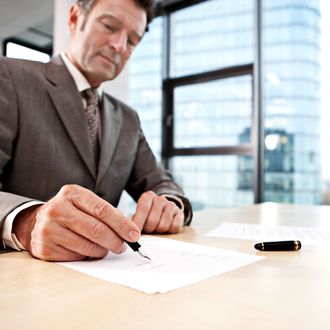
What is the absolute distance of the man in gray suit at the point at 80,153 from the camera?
0.47 metres

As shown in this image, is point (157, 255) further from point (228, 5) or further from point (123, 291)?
point (228, 5)

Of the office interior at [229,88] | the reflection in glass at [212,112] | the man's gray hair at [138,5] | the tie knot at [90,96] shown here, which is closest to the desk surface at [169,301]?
the tie knot at [90,96]

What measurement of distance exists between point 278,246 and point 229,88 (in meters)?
2.67

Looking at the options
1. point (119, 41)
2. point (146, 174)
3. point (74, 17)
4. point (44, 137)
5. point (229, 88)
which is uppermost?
point (229, 88)

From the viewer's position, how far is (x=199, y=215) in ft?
3.70

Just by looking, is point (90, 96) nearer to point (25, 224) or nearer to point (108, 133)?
point (108, 133)

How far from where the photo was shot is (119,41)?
114cm

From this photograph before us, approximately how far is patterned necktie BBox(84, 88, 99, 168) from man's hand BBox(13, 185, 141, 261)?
574mm

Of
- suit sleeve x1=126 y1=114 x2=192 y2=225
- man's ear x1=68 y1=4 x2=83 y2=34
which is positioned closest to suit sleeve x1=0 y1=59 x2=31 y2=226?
man's ear x1=68 y1=4 x2=83 y2=34

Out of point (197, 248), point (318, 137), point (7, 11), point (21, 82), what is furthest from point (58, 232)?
point (318, 137)

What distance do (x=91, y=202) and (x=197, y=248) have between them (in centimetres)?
21

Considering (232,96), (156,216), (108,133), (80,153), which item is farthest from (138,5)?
(232,96)

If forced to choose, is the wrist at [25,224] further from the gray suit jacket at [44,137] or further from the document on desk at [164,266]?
the gray suit jacket at [44,137]

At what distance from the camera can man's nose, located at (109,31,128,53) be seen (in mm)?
1137
